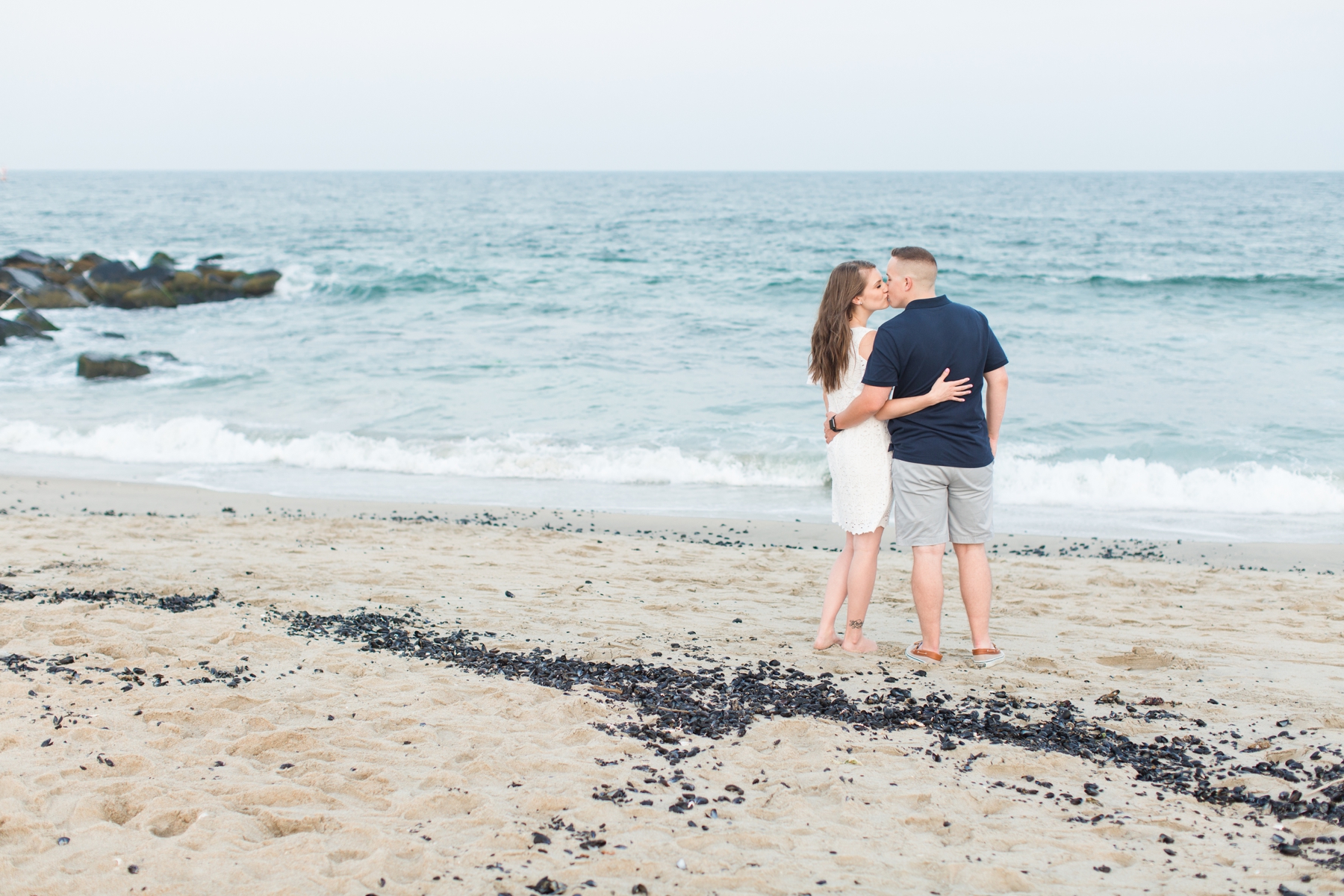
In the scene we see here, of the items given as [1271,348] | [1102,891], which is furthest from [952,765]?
[1271,348]

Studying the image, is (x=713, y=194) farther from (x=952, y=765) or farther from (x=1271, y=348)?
(x=952, y=765)

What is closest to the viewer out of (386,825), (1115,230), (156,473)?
(386,825)

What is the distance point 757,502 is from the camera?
9039 mm

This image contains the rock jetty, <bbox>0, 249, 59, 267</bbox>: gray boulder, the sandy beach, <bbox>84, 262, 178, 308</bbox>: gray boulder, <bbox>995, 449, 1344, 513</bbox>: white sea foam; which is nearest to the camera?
the sandy beach

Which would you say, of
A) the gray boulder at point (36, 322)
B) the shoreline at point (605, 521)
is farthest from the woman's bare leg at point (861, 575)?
the gray boulder at point (36, 322)

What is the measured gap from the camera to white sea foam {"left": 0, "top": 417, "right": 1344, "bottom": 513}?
9102 millimetres

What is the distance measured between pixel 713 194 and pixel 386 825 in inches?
2653

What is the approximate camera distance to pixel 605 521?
8172 millimetres

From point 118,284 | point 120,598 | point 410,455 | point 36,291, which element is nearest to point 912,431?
point 120,598

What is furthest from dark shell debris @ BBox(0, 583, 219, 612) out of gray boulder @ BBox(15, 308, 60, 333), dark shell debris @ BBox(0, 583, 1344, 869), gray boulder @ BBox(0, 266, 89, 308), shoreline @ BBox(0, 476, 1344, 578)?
gray boulder @ BBox(0, 266, 89, 308)

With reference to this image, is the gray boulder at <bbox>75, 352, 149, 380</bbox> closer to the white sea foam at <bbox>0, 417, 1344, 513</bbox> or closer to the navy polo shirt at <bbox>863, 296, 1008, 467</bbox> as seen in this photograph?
the white sea foam at <bbox>0, 417, 1344, 513</bbox>

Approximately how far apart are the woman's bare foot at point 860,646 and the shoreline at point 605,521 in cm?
252

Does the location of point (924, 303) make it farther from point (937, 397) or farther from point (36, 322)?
point (36, 322)

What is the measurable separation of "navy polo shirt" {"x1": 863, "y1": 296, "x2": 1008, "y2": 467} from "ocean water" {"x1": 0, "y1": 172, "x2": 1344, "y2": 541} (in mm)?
4264
